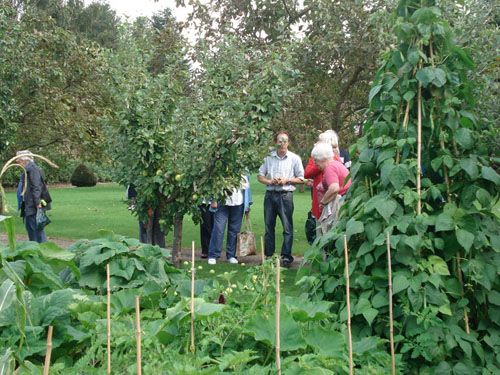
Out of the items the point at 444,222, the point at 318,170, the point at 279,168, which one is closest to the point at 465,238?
the point at 444,222

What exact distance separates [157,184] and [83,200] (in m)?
18.7

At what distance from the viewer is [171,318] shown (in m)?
2.41

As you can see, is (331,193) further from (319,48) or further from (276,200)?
(319,48)

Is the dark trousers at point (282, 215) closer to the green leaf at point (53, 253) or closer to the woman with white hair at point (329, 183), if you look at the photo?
the woman with white hair at point (329, 183)

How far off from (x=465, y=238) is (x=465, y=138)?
611 mm

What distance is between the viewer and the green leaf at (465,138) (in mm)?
3082

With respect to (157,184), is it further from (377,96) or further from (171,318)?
(171,318)

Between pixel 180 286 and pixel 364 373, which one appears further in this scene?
pixel 180 286

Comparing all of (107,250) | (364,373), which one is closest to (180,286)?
(107,250)

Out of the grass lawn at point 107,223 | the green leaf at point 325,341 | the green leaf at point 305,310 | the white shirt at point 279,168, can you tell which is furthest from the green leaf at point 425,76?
the grass lawn at point 107,223

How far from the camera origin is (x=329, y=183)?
235 inches

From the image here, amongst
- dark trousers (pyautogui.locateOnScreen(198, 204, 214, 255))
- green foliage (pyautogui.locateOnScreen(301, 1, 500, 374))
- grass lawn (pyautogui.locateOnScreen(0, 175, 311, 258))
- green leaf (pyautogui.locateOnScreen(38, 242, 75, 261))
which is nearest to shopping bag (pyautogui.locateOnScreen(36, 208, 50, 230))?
grass lawn (pyautogui.locateOnScreen(0, 175, 311, 258))

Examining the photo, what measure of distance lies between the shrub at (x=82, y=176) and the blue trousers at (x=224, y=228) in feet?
99.4

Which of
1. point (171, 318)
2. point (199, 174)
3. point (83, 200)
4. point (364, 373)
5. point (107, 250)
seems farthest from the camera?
point (83, 200)
